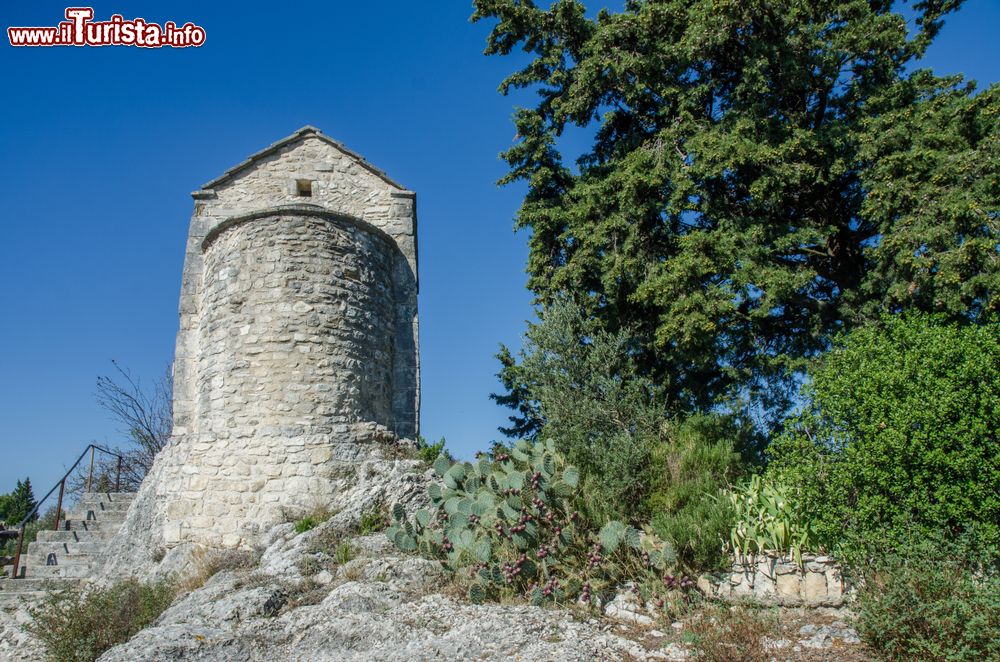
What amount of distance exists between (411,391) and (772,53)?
798 cm

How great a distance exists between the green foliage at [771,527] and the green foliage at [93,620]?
269 inches

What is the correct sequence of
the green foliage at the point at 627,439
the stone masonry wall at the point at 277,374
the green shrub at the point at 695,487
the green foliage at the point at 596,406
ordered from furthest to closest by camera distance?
the stone masonry wall at the point at 277,374 < the green foliage at the point at 596,406 < the green foliage at the point at 627,439 < the green shrub at the point at 695,487

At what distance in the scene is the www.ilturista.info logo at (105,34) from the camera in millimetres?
10086

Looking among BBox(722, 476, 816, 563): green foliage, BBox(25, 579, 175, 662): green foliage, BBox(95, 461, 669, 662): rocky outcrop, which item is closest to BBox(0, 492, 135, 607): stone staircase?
BBox(25, 579, 175, 662): green foliage

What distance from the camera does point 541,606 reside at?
6.46 meters

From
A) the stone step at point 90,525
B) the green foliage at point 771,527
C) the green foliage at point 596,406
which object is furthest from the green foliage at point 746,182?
the stone step at point 90,525

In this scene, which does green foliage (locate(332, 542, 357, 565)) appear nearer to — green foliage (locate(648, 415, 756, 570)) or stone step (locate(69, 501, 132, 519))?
green foliage (locate(648, 415, 756, 570))

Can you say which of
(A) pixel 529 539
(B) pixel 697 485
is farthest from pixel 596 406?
(A) pixel 529 539

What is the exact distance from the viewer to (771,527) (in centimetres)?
676

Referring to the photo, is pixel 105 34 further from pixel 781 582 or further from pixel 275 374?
pixel 781 582

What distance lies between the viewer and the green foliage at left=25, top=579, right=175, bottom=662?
7.30 meters

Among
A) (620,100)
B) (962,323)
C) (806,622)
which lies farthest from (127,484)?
(962,323)

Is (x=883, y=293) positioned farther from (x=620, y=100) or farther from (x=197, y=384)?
(x=197, y=384)

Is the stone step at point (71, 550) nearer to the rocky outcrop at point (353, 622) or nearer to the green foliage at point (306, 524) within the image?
the green foliage at point (306, 524)
